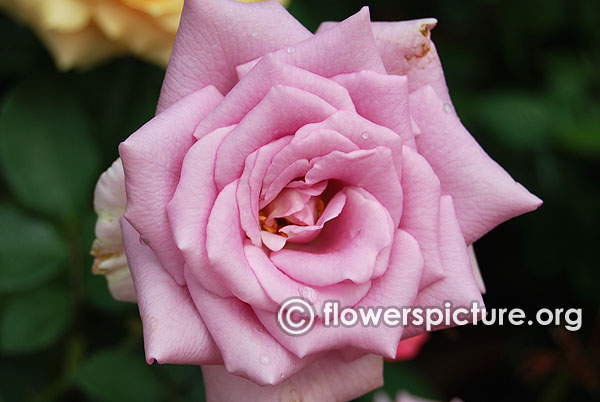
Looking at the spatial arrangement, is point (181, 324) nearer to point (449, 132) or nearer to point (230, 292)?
point (230, 292)

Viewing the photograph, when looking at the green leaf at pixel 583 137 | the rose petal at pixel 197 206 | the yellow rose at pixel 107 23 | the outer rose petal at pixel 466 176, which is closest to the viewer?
the rose petal at pixel 197 206

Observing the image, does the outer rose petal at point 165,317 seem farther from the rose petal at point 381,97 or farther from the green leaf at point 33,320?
the green leaf at point 33,320

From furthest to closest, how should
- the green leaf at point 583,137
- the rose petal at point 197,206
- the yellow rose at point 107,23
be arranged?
1. the green leaf at point 583,137
2. the yellow rose at point 107,23
3. the rose petal at point 197,206

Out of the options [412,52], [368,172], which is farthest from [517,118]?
[368,172]

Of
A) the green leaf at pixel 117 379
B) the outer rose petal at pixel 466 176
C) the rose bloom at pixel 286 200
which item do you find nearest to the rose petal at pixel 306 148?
the rose bloom at pixel 286 200

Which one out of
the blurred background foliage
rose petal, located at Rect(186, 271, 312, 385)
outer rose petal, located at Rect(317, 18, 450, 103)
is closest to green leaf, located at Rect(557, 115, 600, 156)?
→ the blurred background foliage

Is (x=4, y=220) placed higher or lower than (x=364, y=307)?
lower

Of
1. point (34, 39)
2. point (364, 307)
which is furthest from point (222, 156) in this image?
point (34, 39)
